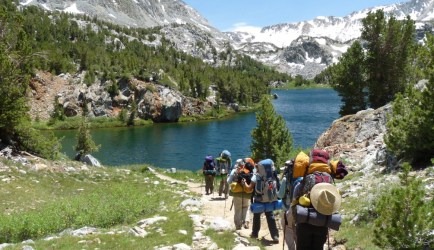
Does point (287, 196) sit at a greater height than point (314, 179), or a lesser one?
lesser

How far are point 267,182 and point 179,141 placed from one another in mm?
71627

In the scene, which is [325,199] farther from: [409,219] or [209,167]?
[209,167]

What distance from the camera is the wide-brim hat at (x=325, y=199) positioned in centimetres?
804

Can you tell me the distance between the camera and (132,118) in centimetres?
11612

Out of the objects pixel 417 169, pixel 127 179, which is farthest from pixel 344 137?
A: pixel 127 179

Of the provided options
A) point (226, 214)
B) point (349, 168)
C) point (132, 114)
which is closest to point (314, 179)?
point (226, 214)

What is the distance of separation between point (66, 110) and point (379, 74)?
97786 millimetres

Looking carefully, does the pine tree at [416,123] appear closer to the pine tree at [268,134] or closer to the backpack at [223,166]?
the backpack at [223,166]

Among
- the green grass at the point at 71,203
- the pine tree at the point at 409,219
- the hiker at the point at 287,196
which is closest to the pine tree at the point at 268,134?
the green grass at the point at 71,203

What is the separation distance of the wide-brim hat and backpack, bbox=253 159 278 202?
4583 mm

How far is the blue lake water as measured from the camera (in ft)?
212

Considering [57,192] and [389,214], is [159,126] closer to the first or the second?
[57,192]

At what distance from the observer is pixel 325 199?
804 cm

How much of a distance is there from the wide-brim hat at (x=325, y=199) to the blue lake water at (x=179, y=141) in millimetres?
49650
